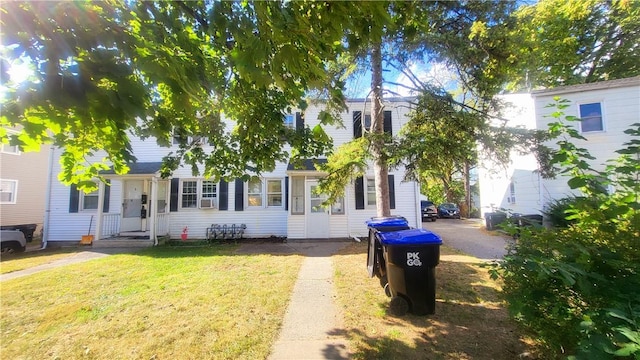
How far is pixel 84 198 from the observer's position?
42.0ft

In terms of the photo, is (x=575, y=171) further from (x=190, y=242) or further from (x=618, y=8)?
(x=618, y=8)

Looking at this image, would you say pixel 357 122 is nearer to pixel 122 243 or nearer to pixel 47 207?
pixel 122 243

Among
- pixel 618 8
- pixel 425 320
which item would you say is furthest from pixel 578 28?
pixel 425 320

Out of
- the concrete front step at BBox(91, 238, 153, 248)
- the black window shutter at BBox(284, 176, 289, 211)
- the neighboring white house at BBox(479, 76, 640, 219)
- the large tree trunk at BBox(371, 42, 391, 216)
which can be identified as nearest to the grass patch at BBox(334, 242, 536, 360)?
the large tree trunk at BBox(371, 42, 391, 216)

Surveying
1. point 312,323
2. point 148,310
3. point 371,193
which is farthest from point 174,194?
point 312,323

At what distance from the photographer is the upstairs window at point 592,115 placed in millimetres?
11977

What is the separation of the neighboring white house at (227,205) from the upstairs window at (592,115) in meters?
7.60

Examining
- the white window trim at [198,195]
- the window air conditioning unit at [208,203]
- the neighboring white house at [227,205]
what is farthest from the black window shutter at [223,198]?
the window air conditioning unit at [208,203]

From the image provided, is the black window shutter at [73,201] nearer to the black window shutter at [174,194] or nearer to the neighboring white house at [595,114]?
the black window shutter at [174,194]

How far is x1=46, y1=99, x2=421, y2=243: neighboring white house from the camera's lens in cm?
1248

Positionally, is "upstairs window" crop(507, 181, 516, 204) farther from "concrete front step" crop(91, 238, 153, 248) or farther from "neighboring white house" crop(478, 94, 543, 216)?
"concrete front step" crop(91, 238, 153, 248)

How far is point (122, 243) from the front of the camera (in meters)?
11.7

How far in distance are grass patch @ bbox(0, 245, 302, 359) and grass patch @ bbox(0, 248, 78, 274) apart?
6.11ft

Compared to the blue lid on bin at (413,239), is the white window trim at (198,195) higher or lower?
higher
